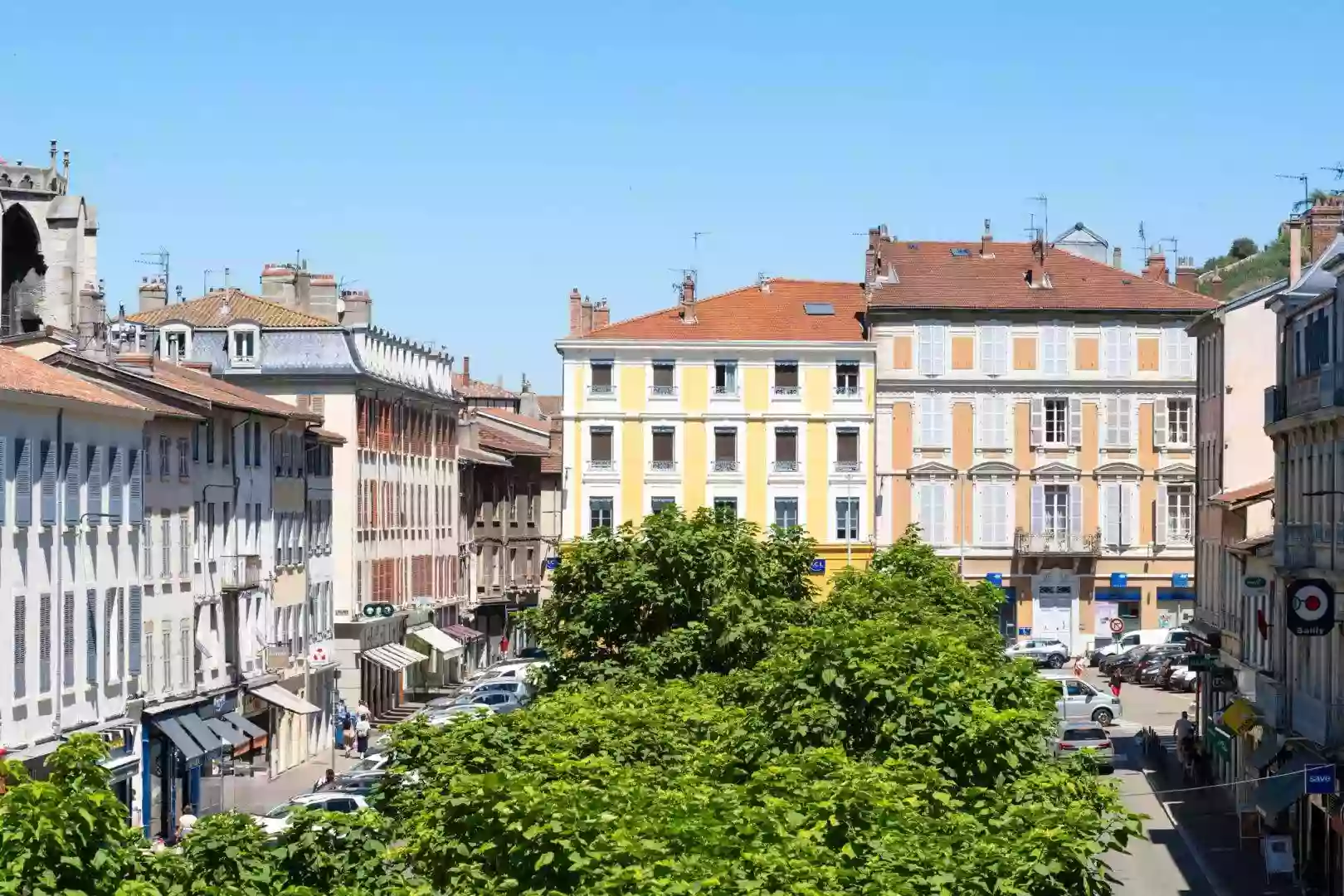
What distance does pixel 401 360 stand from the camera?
101438 millimetres

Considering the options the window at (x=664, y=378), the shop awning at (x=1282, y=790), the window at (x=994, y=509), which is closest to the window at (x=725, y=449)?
the window at (x=664, y=378)

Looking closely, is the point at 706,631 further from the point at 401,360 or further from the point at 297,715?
the point at 401,360

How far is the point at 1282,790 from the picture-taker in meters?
49.8

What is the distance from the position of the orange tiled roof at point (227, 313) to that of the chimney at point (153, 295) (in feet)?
3.98

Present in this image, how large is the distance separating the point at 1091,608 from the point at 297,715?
37445mm

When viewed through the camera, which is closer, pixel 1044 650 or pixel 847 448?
pixel 1044 650

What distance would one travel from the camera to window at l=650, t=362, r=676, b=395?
10012 cm

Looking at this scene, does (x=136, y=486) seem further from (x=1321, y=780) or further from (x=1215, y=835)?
(x=1321, y=780)

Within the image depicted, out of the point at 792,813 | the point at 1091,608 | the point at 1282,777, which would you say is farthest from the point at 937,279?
the point at 792,813

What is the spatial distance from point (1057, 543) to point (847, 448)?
920 cm

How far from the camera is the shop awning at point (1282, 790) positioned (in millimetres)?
49125

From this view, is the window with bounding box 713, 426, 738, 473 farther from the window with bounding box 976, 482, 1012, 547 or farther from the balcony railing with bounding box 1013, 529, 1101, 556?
the balcony railing with bounding box 1013, 529, 1101, 556

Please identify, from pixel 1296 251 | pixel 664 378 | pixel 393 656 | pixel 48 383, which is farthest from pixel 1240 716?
pixel 664 378

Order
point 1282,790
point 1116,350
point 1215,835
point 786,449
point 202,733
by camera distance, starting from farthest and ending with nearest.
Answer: point 1116,350 < point 786,449 < point 202,733 < point 1215,835 < point 1282,790
